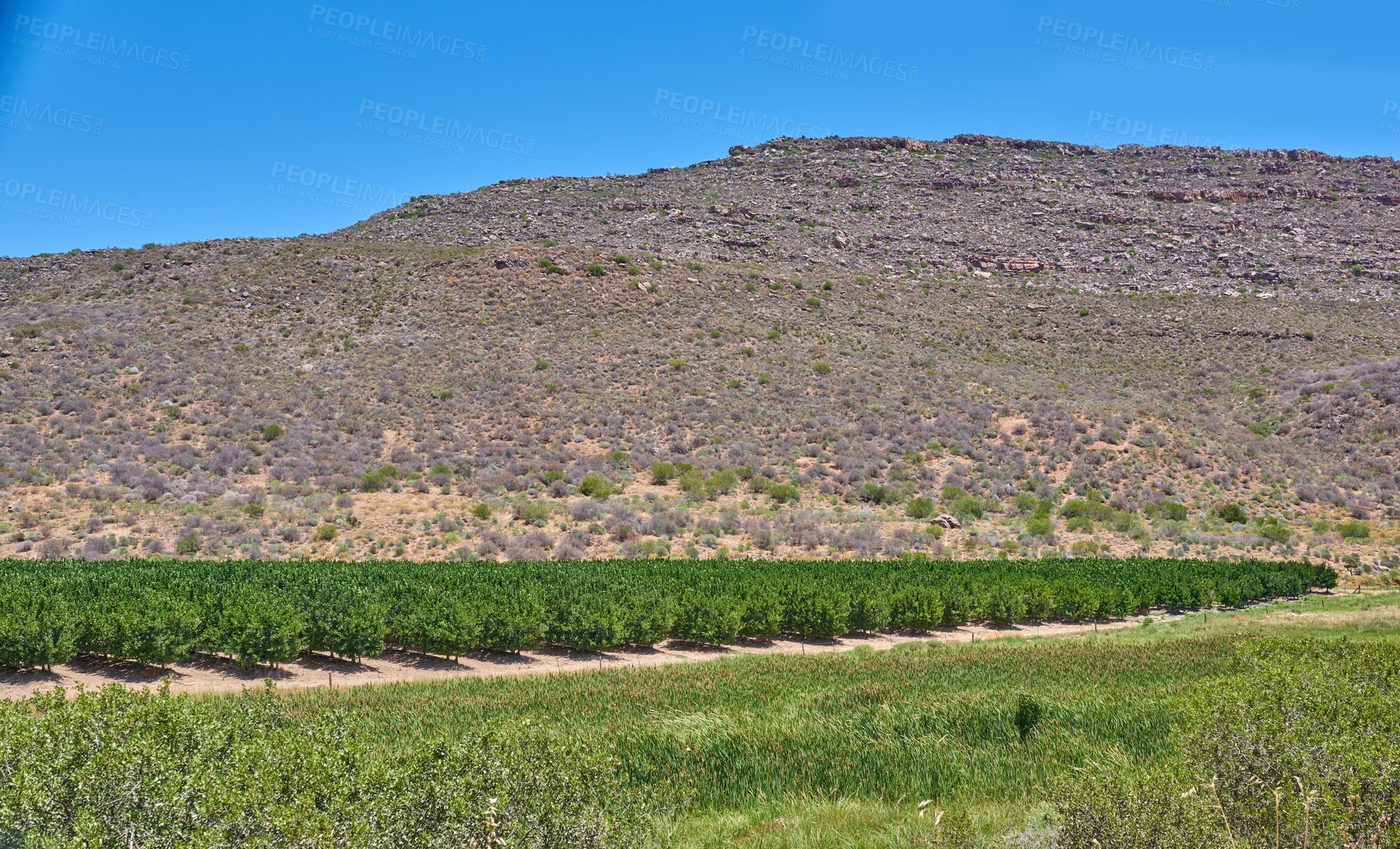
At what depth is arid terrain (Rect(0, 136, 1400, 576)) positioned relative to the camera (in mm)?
37219

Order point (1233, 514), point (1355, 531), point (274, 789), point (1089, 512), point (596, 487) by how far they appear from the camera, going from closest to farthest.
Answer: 1. point (274, 789)
2. point (596, 487)
3. point (1355, 531)
4. point (1089, 512)
5. point (1233, 514)

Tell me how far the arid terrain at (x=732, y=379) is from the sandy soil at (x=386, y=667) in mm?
13329

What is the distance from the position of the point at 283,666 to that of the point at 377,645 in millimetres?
2148

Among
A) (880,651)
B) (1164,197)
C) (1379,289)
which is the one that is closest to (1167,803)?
(880,651)

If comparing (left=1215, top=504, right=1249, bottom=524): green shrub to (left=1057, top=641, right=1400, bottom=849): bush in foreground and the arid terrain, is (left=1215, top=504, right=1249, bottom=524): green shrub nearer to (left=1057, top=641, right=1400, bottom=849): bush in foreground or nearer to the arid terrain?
the arid terrain

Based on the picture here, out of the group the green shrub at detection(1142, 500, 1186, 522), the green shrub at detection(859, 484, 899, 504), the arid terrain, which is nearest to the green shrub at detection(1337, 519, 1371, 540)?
the arid terrain

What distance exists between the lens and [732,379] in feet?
177

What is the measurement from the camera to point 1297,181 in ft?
281

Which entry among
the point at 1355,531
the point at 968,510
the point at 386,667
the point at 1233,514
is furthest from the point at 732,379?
the point at 386,667

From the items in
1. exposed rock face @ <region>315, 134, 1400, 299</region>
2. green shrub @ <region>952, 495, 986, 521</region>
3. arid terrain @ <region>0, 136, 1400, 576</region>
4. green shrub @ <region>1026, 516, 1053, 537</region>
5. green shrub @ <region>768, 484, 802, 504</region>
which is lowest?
green shrub @ <region>1026, 516, 1053, 537</region>

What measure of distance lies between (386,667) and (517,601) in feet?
10.9

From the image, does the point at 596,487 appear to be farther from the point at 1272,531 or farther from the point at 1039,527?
the point at 1272,531

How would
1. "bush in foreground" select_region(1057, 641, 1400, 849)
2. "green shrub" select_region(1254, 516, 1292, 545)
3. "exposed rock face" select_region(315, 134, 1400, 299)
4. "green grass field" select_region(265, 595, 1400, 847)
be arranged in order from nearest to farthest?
"bush in foreground" select_region(1057, 641, 1400, 849) → "green grass field" select_region(265, 595, 1400, 847) → "green shrub" select_region(1254, 516, 1292, 545) → "exposed rock face" select_region(315, 134, 1400, 299)

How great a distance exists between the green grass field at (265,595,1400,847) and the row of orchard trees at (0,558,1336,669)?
136 inches
